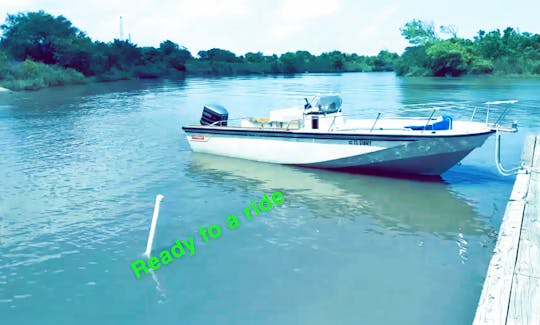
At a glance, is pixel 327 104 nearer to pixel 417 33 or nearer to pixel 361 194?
pixel 361 194

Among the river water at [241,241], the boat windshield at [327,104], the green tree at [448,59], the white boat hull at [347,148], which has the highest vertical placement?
the green tree at [448,59]

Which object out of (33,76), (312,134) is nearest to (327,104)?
(312,134)

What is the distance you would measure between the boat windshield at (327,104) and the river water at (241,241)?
186 centimetres

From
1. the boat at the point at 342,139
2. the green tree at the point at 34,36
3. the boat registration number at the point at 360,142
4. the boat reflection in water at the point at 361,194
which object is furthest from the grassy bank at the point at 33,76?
the boat registration number at the point at 360,142

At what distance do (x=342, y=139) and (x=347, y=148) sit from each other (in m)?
0.29

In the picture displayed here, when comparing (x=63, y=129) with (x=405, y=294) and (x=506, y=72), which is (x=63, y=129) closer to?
(x=405, y=294)

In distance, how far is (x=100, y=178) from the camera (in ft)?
43.0

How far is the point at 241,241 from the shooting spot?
28.8 feet

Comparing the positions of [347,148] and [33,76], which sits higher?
[33,76]

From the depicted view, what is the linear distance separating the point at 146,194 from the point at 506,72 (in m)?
61.5

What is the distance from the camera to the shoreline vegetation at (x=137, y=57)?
58.3m

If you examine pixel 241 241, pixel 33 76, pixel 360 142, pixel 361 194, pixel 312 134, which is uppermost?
pixel 33 76

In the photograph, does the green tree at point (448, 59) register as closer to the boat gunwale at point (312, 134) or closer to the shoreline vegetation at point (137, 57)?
the shoreline vegetation at point (137, 57)

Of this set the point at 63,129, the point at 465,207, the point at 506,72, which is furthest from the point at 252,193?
the point at 506,72
